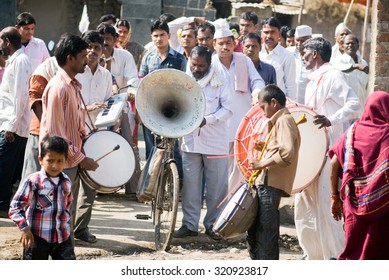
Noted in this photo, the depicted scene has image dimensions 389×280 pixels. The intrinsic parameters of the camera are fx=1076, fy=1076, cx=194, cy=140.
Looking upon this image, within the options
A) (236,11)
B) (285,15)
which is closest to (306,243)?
(236,11)

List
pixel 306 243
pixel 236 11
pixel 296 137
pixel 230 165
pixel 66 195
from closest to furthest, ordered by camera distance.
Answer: pixel 66 195 → pixel 296 137 → pixel 306 243 → pixel 230 165 → pixel 236 11

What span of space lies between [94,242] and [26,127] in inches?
70.1

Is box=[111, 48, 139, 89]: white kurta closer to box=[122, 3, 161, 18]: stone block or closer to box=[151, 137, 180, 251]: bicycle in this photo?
box=[151, 137, 180, 251]: bicycle

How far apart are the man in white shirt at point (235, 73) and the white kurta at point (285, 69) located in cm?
126

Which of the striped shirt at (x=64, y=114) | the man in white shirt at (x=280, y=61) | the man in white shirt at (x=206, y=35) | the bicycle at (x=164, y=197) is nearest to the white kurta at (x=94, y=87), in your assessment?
the bicycle at (x=164, y=197)

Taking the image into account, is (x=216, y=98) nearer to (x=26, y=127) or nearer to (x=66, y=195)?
(x=26, y=127)

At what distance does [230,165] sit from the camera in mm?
11023

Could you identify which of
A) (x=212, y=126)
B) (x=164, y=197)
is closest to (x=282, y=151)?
(x=164, y=197)

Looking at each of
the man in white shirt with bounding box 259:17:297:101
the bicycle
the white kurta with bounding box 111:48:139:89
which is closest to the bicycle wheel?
the bicycle

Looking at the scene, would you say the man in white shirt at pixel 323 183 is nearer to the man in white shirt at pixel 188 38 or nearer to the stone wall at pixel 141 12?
the man in white shirt at pixel 188 38

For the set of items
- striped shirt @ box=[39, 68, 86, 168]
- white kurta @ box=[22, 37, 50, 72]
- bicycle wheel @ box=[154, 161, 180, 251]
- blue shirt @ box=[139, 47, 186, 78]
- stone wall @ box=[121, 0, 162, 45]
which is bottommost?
bicycle wheel @ box=[154, 161, 180, 251]

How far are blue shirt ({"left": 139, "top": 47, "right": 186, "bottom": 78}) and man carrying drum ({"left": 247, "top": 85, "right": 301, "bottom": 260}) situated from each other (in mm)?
3297

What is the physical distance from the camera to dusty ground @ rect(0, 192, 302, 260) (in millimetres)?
9273

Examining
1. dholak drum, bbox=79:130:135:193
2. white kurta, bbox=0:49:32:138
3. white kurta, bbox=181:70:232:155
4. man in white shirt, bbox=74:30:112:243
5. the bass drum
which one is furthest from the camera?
white kurta, bbox=0:49:32:138
